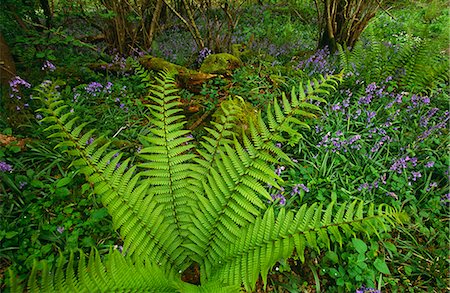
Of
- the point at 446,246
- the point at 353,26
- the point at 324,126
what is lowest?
the point at 446,246

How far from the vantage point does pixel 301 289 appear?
1.84m

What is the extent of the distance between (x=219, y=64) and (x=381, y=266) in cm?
259

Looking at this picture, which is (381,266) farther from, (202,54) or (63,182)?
(202,54)

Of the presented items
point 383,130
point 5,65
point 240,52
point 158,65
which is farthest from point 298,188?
point 5,65

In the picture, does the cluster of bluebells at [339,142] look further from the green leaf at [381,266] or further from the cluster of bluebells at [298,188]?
the green leaf at [381,266]

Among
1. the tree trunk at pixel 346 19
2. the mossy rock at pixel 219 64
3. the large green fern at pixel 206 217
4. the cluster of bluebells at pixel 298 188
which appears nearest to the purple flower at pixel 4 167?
the large green fern at pixel 206 217

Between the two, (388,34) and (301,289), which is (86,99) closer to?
(301,289)

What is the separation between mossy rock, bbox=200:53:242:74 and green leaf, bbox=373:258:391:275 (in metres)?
2.45

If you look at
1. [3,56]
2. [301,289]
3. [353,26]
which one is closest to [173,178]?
[301,289]

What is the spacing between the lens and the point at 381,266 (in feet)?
5.95

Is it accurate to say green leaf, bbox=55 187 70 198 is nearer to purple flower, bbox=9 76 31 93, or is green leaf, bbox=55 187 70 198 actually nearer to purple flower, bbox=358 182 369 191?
purple flower, bbox=9 76 31 93

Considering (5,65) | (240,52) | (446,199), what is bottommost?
(446,199)

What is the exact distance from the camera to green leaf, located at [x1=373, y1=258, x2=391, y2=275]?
1787 mm

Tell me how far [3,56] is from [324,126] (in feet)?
9.77
